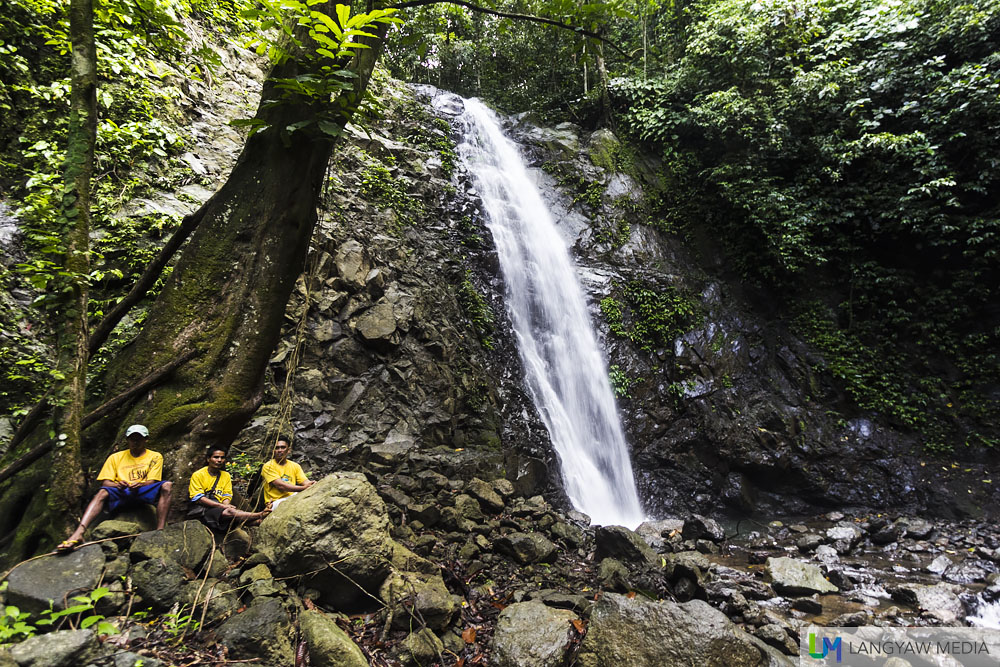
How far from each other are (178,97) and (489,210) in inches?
232

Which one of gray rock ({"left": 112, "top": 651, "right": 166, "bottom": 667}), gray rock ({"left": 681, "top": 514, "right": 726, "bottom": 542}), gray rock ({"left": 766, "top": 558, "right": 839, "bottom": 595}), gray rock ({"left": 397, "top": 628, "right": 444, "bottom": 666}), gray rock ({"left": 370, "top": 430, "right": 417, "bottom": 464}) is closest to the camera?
gray rock ({"left": 112, "top": 651, "right": 166, "bottom": 667})

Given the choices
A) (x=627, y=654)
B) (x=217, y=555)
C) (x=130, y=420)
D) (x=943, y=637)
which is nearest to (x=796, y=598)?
(x=943, y=637)

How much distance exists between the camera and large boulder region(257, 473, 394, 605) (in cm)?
313

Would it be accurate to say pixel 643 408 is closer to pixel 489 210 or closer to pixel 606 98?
pixel 489 210

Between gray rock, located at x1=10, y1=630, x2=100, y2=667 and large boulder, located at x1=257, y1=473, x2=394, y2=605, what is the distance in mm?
1166

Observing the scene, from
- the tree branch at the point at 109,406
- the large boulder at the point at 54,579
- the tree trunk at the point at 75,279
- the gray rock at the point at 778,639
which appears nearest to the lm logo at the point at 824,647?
the gray rock at the point at 778,639

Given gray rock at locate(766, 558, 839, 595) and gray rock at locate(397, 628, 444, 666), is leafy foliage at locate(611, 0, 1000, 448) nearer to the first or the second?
gray rock at locate(766, 558, 839, 595)

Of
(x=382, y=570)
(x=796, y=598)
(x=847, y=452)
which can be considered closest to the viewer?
(x=382, y=570)

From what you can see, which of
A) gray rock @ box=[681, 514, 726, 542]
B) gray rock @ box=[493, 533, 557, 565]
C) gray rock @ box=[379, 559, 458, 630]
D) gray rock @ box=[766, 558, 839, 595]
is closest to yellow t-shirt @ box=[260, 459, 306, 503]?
gray rock @ box=[379, 559, 458, 630]

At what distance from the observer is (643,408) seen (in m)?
9.58

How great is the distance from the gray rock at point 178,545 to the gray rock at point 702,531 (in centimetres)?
682

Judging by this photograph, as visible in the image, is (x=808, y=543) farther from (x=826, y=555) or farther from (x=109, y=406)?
(x=109, y=406)

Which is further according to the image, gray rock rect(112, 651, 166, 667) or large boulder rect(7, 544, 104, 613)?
large boulder rect(7, 544, 104, 613)

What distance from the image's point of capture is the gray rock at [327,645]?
2.64 m
